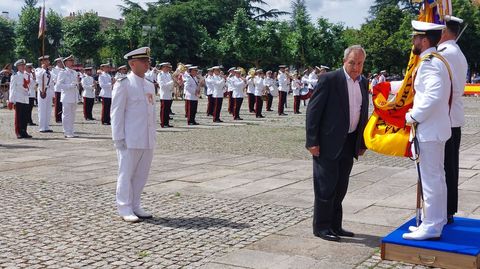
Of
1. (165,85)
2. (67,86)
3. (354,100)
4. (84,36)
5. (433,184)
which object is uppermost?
(84,36)

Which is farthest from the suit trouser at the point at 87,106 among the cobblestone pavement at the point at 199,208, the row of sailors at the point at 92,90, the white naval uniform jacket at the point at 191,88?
the cobblestone pavement at the point at 199,208

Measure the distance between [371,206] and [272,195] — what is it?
55.7 inches

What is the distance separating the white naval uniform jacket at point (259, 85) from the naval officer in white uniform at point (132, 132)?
17489 mm

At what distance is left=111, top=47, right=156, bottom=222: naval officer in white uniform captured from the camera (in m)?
7.00

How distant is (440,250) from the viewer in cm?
523

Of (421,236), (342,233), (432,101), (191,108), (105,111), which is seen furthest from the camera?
(105,111)

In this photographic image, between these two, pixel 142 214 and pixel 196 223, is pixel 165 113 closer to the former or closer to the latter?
pixel 142 214

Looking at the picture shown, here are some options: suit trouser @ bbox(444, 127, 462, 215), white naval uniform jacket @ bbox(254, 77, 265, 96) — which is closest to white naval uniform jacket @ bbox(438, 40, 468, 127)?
suit trouser @ bbox(444, 127, 462, 215)

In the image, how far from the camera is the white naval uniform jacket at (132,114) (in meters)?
6.98

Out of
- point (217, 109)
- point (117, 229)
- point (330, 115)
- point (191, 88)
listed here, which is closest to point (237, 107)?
point (217, 109)

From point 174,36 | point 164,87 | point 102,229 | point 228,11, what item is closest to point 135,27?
point 174,36

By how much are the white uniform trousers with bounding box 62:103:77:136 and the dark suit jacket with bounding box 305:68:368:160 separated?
11385 mm

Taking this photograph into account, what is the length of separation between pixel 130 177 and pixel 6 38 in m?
45.9

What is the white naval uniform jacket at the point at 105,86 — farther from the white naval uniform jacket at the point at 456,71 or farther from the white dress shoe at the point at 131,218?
the white naval uniform jacket at the point at 456,71
